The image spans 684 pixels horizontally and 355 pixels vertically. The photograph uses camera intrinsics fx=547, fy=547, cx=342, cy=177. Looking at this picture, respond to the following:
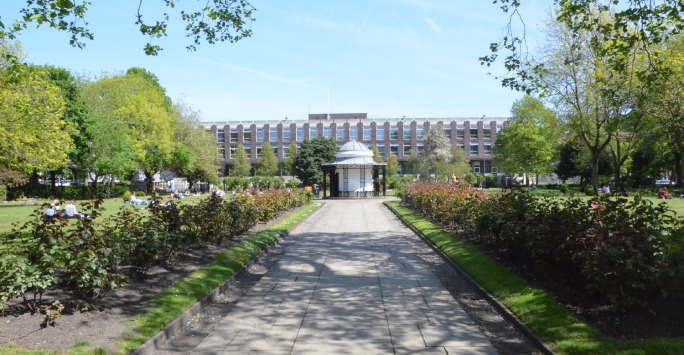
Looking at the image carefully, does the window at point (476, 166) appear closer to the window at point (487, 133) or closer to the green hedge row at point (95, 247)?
the window at point (487, 133)

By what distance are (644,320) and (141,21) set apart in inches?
390

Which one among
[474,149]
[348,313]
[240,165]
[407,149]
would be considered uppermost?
[407,149]

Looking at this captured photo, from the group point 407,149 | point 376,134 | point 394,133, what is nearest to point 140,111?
point 376,134

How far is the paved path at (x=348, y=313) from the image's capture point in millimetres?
5867

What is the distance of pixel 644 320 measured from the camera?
19.5 ft

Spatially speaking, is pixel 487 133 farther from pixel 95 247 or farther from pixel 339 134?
pixel 95 247

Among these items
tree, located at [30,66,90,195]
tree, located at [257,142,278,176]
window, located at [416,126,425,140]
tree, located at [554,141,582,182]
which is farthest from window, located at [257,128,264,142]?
tree, located at [30,66,90,195]

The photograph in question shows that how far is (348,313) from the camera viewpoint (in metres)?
7.24

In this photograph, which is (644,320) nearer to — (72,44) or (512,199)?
(512,199)

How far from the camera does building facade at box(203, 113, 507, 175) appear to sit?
96.2 meters

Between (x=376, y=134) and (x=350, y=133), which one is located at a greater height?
(x=350, y=133)

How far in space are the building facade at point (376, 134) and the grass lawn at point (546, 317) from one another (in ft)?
284

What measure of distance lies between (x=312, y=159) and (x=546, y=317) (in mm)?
60321

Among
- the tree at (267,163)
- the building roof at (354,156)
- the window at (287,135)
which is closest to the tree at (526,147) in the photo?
the building roof at (354,156)
